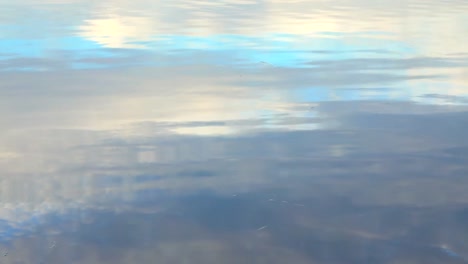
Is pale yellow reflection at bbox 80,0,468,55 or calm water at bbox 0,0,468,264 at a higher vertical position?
calm water at bbox 0,0,468,264

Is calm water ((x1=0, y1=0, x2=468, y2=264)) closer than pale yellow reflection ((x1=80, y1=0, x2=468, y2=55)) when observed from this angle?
Yes

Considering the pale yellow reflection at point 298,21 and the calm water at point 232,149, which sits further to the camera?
the pale yellow reflection at point 298,21

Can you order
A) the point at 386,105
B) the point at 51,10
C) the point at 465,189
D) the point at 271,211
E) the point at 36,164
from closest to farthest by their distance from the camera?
the point at 271,211 < the point at 465,189 < the point at 36,164 < the point at 386,105 < the point at 51,10

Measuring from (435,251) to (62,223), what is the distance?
252 centimetres

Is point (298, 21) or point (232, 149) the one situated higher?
point (232, 149)

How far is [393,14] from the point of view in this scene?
60.0 feet

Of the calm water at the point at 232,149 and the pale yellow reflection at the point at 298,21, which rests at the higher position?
the calm water at the point at 232,149

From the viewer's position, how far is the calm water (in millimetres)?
5027

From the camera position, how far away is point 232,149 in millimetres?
7031

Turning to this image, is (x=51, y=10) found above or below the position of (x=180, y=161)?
below

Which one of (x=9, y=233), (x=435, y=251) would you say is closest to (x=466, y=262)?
(x=435, y=251)

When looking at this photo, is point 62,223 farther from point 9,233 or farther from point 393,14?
point 393,14

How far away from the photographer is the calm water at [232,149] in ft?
16.5

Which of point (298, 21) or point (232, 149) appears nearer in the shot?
point (232, 149)
